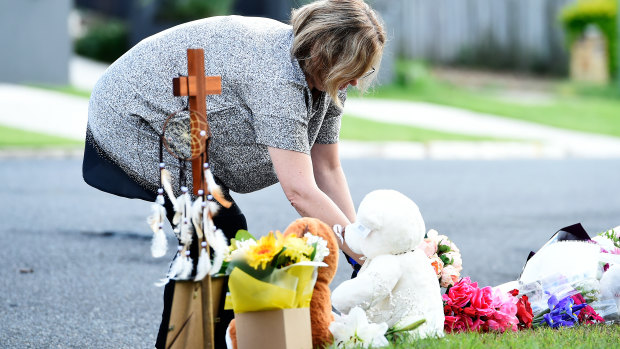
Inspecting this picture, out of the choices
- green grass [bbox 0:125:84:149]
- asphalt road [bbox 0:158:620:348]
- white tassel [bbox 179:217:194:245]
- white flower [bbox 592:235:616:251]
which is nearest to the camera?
white tassel [bbox 179:217:194:245]

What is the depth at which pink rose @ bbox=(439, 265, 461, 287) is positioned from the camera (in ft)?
11.2

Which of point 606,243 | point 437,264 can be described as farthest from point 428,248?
point 606,243

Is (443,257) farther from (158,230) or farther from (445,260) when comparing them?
(158,230)

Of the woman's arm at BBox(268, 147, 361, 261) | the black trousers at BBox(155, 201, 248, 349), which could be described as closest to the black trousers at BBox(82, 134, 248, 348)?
the black trousers at BBox(155, 201, 248, 349)

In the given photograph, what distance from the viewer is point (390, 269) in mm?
2930

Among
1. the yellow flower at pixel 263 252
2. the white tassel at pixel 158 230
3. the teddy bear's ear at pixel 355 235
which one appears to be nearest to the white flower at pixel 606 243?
the teddy bear's ear at pixel 355 235

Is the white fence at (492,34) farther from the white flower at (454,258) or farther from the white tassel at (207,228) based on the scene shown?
the white tassel at (207,228)

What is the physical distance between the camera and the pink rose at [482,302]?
341 centimetres

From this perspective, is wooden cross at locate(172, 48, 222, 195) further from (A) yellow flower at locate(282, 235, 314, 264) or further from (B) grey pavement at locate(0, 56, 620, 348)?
(B) grey pavement at locate(0, 56, 620, 348)

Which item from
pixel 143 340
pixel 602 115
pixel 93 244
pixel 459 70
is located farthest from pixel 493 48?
pixel 143 340

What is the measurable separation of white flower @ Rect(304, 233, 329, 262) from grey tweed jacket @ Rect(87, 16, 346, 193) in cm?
34

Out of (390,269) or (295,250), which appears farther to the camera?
(390,269)

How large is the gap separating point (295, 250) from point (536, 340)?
1073mm

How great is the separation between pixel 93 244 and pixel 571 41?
15844 mm
